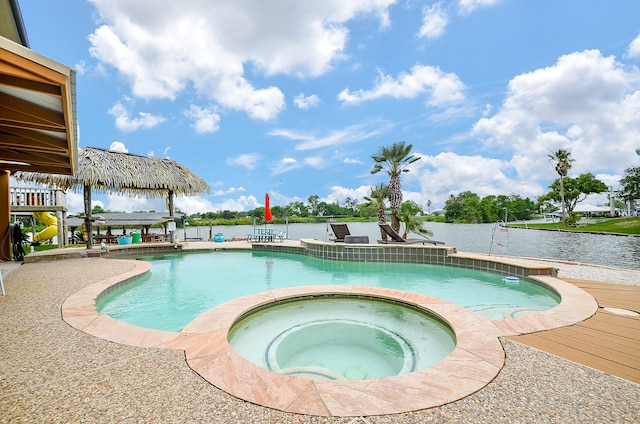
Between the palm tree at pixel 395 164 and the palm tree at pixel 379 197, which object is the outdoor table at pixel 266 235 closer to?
the palm tree at pixel 379 197

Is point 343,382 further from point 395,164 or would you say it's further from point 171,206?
point 395,164

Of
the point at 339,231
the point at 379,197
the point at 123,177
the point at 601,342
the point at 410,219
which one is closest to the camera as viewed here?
the point at 601,342

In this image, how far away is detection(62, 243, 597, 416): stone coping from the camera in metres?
1.90

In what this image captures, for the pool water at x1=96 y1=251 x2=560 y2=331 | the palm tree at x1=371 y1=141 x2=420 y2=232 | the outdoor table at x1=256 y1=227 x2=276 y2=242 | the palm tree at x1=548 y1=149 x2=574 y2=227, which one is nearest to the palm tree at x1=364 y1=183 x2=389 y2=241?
the palm tree at x1=371 y1=141 x2=420 y2=232

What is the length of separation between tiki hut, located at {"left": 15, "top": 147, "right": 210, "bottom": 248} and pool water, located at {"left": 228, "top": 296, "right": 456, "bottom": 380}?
10495mm

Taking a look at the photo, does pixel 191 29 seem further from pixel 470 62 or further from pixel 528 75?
pixel 528 75

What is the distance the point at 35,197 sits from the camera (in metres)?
11.9

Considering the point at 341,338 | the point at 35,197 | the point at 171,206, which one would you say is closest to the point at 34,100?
the point at 341,338

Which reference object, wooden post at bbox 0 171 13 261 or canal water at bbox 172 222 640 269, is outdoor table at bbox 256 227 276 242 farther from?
wooden post at bbox 0 171 13 261

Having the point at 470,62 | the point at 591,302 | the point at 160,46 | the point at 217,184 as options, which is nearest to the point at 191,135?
the point at 217,184

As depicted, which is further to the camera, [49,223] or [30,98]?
[49,223]

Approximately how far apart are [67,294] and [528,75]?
53.2 feet

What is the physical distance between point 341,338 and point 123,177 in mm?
11634

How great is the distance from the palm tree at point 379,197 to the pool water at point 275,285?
7097 millimetres
